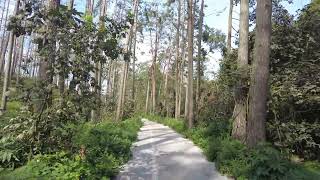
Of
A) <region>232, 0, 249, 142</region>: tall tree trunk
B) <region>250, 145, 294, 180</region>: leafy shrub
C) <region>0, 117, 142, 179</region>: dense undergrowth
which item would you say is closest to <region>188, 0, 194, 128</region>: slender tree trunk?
<region>232, 0, 249, 142</region>: tall tree trunk

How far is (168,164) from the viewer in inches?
493

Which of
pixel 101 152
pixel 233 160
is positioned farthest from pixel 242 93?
pixel 101 152

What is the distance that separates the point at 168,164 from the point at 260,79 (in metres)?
3.79

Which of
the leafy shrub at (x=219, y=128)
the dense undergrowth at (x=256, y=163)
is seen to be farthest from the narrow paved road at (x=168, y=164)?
the leafy shrub at (x=219, y=128)

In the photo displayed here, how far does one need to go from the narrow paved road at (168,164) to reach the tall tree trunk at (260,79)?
5.24 ft

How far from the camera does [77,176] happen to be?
8.31m

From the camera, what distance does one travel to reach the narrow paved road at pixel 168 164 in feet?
35.6

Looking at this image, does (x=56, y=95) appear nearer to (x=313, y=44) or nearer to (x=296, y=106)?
(x=296, y=106)

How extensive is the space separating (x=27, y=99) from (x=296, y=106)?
9.62 m

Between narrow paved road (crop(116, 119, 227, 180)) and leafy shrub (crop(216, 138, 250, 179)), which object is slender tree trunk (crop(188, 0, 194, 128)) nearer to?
narrow paved road (crop(116, 119, 227, 180))

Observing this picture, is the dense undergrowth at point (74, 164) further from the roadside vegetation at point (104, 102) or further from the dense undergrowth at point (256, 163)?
the dense undergrowth at point (256, 163)

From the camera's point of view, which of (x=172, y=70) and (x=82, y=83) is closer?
(x=82, y=83)

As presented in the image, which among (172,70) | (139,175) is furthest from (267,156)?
(172,70)

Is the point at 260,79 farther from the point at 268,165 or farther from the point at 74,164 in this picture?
the point at 74,164
